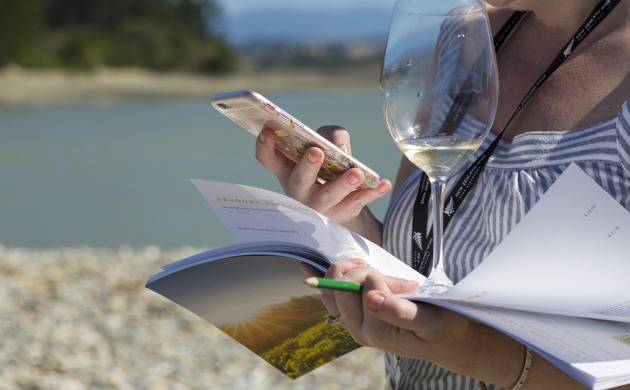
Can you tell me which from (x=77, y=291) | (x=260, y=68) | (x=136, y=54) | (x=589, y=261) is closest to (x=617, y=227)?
(x=589, y=261)

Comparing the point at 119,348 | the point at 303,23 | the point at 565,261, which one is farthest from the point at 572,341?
the point at 303,23

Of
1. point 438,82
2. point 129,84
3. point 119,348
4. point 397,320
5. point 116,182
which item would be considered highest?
point 129,84

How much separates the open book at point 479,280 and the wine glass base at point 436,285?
0.10 m

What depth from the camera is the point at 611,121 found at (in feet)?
5.29

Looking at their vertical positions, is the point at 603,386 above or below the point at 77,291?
below

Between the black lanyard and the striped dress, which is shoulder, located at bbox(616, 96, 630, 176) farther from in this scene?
the black lanyard

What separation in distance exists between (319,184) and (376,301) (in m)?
0.52

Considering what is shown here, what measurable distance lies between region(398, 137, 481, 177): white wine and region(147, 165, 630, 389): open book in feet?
0.43

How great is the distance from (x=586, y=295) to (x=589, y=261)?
4 centimetres

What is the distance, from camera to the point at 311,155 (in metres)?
1.61

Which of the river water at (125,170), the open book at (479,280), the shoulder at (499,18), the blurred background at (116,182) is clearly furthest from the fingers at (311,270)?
the river water at (125,170)

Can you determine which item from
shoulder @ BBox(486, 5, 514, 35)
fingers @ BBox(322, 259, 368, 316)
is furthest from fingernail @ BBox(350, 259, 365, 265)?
shoulder @ BBox(486, 5, 514, 35)

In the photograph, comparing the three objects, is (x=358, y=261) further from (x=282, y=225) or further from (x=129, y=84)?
(x=129, y=84)

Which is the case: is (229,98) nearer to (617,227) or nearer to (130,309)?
(617,227)
